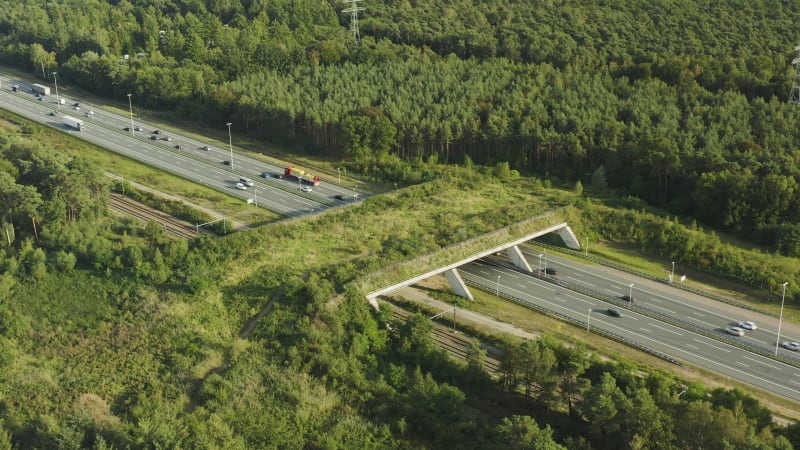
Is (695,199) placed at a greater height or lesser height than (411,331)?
greater

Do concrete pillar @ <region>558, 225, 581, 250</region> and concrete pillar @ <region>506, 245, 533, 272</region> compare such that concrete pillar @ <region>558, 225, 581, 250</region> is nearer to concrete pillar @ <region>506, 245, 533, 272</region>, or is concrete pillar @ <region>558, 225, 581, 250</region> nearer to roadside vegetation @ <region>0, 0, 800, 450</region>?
roadside vegetation @ <region>0, 0, 800, 450</region>

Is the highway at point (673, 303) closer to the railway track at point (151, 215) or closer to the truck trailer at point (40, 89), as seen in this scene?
the railway track at point (151, 215)

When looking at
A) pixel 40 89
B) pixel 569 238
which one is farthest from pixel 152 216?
pixel 40 89

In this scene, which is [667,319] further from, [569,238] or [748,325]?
[569,238]

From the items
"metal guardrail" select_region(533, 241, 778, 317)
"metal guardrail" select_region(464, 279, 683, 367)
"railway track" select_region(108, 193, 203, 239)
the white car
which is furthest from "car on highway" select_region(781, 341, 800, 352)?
"railway track" select_region(108, 193, 203, 239)

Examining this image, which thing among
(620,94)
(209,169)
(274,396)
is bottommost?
(274,396)

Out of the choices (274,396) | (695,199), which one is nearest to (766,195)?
(695,199)

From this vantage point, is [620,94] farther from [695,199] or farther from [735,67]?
[695,199]

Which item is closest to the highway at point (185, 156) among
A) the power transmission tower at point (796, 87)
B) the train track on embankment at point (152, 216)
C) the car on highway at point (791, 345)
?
the train track on embankment at point (152, 216)
